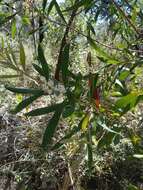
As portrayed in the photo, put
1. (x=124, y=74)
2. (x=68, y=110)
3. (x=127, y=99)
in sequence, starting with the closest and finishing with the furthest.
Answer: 1. (x=127, y=99)
2. (x=68, y=110)
3. (x=124, y=74)

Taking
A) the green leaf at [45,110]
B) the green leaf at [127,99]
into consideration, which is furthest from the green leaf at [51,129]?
the green leaf at [127,99]

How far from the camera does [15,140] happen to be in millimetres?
2895

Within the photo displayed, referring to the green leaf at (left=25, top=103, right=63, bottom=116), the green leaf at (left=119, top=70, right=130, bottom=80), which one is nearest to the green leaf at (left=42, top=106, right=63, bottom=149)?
the green leaf at (left=25, top=103, right=63, bottom=116)

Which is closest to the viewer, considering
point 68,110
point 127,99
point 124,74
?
point 127,99

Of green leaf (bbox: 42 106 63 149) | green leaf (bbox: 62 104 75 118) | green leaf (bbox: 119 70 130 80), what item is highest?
green leaf (bbox: 119 70 130 80)

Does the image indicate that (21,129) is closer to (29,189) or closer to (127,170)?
(29,189)

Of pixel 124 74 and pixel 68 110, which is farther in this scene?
pixel 124 74

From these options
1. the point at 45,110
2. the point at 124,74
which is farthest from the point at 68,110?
the point at 124,74

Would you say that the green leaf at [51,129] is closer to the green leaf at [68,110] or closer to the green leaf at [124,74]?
the green leaf at [68,110]

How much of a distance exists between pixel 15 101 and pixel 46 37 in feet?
5.75

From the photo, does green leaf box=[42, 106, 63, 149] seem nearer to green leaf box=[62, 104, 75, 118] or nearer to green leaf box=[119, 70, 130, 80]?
green leaf box=[62, 104, 75, 118]

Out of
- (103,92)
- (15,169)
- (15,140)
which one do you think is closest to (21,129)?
(15,140)

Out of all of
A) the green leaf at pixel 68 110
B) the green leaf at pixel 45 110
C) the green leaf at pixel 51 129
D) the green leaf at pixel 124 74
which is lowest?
the green leaf at pixel 51 129

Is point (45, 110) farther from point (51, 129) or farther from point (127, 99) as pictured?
point (127, 99)
